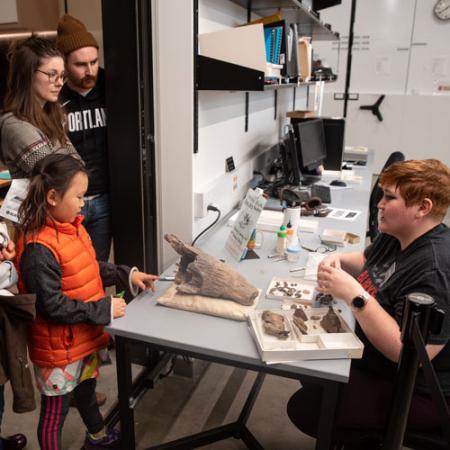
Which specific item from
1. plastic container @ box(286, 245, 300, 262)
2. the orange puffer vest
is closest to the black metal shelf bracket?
plastic container @ box(286, 245, 300, 262)

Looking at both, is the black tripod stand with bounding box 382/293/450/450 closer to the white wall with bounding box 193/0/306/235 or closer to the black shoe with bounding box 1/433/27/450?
the white wall with bounding box 193/0/306/235

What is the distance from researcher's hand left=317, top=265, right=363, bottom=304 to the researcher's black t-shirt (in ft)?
0.31

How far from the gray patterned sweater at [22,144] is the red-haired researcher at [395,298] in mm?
1044

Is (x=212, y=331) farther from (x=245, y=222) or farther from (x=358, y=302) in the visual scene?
(x=245, y=222)

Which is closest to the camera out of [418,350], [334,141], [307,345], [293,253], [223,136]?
[418,350]

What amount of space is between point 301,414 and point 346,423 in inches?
5.7

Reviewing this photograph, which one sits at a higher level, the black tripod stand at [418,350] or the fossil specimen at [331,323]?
the black tripod stand at [418,350]

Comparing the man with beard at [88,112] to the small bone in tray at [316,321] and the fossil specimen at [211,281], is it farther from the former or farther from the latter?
the small bone in tray at [316,321]

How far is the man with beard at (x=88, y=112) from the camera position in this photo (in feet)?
5.88

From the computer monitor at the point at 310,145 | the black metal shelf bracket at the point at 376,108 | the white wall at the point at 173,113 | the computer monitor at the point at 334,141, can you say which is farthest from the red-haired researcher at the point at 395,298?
the black metal shelf bracket at the point at 376,108

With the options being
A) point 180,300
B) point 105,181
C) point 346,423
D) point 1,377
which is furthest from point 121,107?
point 346,423

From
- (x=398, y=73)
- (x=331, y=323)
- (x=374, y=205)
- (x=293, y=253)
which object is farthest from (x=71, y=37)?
(x=398, y=73)

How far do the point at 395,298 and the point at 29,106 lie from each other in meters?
1.38

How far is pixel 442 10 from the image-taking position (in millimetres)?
5039
